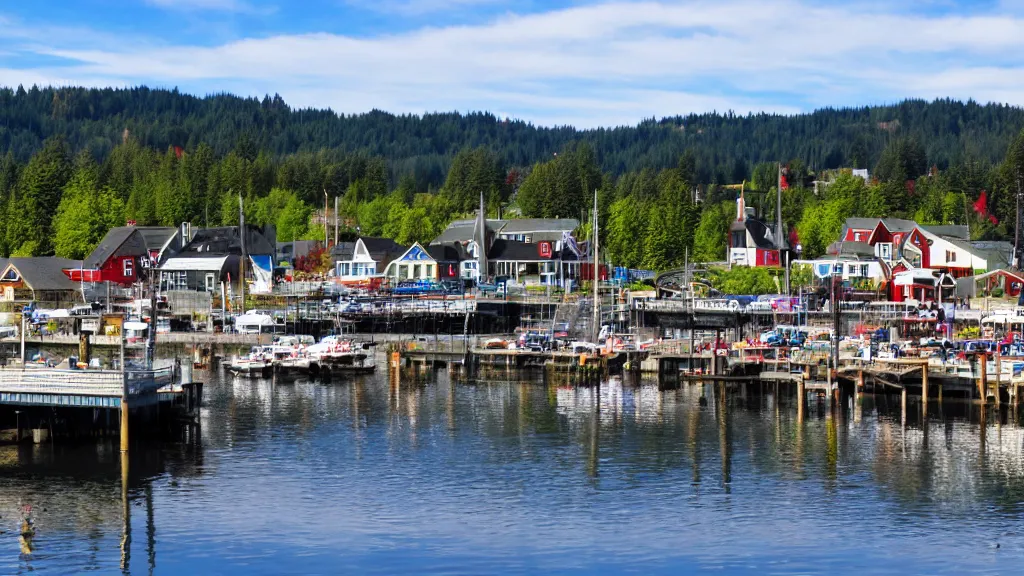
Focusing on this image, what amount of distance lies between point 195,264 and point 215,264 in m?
2.08

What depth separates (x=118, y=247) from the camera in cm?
12606

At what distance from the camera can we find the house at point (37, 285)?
385ft

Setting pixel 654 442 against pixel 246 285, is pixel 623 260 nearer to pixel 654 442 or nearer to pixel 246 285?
pixel 246 285

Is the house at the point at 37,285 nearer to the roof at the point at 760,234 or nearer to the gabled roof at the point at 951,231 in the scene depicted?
the roof at the point at 760,234

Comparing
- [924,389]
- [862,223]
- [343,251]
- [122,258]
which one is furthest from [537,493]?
[343,251]

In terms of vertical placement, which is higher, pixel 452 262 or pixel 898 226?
pixel 898 226

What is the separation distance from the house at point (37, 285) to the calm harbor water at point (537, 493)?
56909mm

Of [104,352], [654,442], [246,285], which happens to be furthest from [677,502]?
[246,285]

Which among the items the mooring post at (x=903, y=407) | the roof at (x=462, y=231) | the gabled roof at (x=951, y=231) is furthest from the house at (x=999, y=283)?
the roof at (x=462, y=231)

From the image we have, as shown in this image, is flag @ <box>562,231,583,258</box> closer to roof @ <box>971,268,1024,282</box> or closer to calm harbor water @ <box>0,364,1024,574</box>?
roof @ <box>971,268,1024,282</box>

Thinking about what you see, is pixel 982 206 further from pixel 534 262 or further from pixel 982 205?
pixel 534 262

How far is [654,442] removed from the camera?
2249 inches

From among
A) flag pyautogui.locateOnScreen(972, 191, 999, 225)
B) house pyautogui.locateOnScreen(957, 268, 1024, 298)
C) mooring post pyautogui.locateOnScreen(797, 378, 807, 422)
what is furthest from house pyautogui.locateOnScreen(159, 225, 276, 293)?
flag pyautogui.locateOnScreen(972, 191, 999, 225)

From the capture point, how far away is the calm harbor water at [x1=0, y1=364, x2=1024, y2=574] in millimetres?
39094
